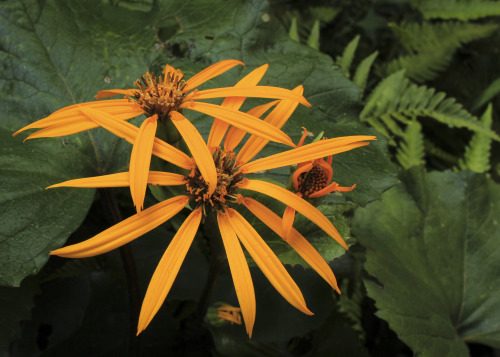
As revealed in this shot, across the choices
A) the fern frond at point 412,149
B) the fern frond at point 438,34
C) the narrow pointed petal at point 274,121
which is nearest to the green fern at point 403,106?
the fern frond at point 412,149

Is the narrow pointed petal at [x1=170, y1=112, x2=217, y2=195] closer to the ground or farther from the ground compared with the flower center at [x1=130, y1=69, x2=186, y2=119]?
closer to the ground

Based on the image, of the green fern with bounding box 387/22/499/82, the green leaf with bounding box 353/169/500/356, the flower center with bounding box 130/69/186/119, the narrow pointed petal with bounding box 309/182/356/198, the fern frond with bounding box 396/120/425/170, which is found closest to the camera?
the narrow pointed petal with bounding box 309/182/356/198

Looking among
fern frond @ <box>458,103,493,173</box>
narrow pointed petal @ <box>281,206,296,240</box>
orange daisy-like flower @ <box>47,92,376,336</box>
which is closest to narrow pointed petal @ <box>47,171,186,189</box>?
orange daisy-like flower @ <box>47,92,376,336</box>

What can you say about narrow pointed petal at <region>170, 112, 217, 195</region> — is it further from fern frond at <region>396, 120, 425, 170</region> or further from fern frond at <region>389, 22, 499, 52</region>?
fern frond at <region>389, 22, 499, 52</region>

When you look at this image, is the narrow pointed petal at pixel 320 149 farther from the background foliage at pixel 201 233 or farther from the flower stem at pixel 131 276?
the flower stem at pixel 131 276

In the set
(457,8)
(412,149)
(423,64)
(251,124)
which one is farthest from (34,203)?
(457,8)

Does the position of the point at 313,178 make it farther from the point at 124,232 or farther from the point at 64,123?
the point at 64,123

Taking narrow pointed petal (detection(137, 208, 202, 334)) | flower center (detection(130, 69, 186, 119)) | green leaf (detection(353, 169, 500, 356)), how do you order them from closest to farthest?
narrow pointed petal (detection(137, 208, 202, 334))
flower center (detection(130, 69, 186, 119))
green leaf (detection(353, 169, 500, 356))
